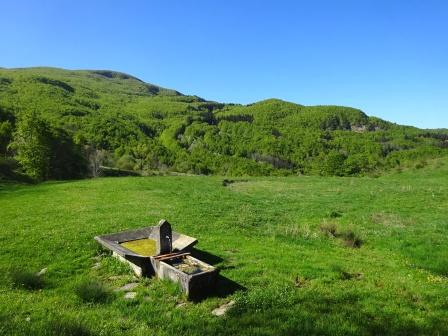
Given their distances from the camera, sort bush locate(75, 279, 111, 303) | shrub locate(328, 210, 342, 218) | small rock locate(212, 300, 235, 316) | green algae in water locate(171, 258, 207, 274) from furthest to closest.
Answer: shrub locate(328, 210, 342, 218)
green algae in water locate(171, 258, 207, 274)
bush locate(75, 279, 111, 303)
small rock locate(212, 300, 235, 316)

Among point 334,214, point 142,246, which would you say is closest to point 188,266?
point 142,246

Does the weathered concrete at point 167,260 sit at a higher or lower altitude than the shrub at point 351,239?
higher

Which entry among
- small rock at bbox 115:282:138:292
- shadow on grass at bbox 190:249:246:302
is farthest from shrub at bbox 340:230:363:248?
small rock at bbox 115:282:138:292

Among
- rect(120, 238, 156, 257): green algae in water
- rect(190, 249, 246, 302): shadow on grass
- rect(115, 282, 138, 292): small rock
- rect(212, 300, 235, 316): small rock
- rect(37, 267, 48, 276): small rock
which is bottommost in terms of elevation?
rect(37, 267, 48, 276): small rock

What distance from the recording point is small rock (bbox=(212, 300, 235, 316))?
1103 cm

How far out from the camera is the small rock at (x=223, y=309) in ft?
36.2

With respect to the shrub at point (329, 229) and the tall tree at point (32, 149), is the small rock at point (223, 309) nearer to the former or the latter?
the shrub at point (329, 229)

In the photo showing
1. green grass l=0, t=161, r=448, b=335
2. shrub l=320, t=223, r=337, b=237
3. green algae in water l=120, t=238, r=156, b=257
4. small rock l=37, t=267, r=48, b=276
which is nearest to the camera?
green grass l=0, t=161, r=448, b=335

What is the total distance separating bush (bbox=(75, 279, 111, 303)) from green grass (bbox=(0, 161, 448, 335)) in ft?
0.72

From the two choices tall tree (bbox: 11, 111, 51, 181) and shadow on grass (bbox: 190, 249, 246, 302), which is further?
tall tree (bbox: 11, 111, 51, 181)

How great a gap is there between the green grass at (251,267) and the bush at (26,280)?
259 millimetres

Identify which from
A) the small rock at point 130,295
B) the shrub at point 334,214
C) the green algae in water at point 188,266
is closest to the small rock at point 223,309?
the green algae in water at point 188,266

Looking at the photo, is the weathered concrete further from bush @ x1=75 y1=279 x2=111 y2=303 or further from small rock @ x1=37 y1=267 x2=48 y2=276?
small rock @ x1=37 y1=267 x2=48 y2=276

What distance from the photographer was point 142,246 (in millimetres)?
16609
